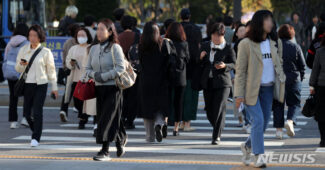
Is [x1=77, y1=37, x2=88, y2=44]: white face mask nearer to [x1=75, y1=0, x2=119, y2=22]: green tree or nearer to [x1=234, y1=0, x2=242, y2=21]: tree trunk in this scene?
[x1=234, y1=0, x2=242, y2=21]: tree trunk

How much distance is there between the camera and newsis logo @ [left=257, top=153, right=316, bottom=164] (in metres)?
8.90

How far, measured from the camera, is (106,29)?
8914mm

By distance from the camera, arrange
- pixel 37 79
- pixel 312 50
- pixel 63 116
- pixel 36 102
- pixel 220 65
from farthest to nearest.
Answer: pixel 63 116 → pixel 312 50 → pixel 220 65 → pixel 37 79 → pixel 36 102

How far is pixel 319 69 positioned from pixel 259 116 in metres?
2.45

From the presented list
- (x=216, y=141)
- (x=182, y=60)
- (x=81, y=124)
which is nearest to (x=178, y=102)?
(x=182, y=60)

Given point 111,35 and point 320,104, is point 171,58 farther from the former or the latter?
point 320,104

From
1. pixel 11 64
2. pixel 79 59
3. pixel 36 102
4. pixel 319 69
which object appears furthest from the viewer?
pixel 79 59

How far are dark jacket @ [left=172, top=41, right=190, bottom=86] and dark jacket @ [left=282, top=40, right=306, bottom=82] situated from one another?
60.4 inches

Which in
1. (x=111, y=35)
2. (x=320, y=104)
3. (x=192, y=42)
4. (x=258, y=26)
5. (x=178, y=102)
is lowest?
(x=178, y=102)

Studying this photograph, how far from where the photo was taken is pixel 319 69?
1016 cm

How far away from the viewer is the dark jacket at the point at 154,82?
10.8 metres

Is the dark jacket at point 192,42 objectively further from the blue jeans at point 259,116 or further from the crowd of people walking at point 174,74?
the blue jeans at point 259,116

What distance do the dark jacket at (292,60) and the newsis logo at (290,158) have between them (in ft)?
7.44

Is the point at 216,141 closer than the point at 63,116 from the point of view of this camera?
Yes
